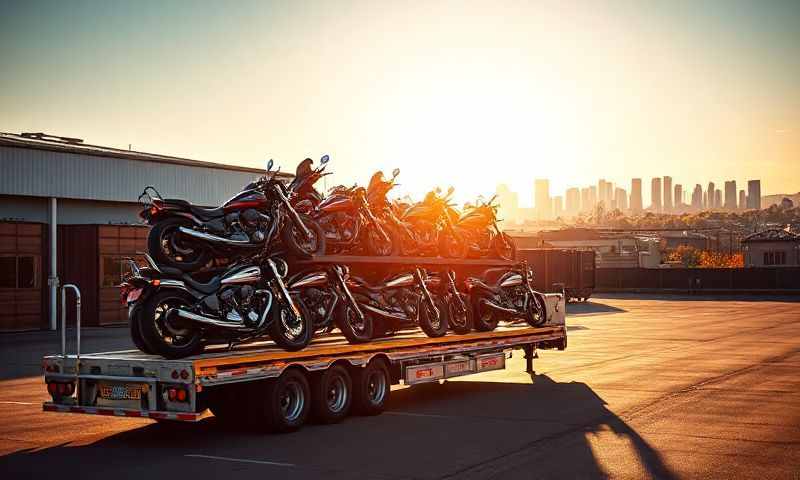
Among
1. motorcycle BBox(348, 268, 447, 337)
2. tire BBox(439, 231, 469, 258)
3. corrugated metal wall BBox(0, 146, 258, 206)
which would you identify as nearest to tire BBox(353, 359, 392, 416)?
motorcycle BBox(348, 268, 447, 337)

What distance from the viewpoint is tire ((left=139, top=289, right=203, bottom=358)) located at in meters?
12.9

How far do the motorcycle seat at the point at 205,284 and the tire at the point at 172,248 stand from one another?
21 centimetres

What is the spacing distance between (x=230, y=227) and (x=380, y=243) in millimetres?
3569

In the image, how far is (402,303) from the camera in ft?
58.2

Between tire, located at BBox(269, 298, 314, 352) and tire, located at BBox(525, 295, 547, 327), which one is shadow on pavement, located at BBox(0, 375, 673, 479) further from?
tire, located at BBox(525, 295, 547, 327)

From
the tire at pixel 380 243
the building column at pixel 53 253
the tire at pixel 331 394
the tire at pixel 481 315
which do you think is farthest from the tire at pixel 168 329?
the building column at pixel 53 253

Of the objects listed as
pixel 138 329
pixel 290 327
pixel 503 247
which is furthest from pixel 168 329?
pixel 503 247

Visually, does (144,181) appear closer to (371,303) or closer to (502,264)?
(502,264)

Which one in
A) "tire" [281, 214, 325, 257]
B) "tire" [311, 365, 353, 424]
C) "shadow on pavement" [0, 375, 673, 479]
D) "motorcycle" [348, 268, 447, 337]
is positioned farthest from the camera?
"motorcycle" [348, 268, 447, 337]

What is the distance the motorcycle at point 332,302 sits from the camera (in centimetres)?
1545

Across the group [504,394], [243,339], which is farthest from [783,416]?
[243,339]

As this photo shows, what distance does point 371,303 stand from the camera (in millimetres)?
16859

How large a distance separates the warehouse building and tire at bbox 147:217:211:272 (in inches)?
1024

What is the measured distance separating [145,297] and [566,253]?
49616 mm
